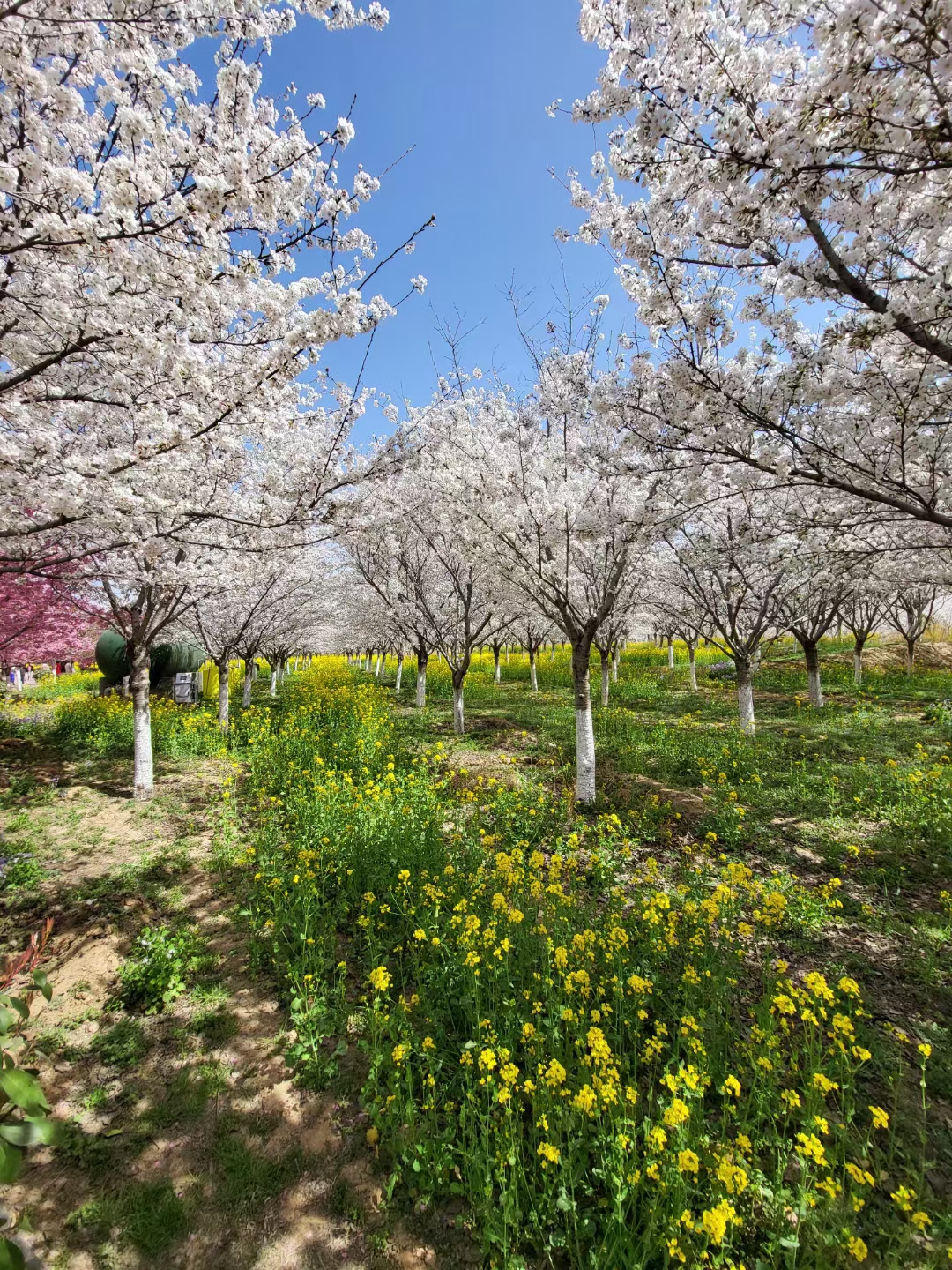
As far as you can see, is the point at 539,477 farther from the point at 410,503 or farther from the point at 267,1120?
the point at 267,1120

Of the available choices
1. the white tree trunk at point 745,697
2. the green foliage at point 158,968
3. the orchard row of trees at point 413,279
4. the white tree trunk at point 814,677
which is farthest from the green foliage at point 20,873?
the white tree trunk at point 814,677

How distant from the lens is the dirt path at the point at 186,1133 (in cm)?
222

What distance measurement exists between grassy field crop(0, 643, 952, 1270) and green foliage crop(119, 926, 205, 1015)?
25 mm

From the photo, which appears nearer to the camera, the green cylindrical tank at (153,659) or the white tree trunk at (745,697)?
the white tree trunk at (745,697)

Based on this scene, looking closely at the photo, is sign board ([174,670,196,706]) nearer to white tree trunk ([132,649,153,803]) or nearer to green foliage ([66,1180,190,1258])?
white tree trunk ([132,649,153,803])

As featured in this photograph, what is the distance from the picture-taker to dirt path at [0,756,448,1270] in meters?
2.22

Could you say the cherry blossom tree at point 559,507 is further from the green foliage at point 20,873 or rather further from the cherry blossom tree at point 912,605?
the cherry blossom tree at point 912,605

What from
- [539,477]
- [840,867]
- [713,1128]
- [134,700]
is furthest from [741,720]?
[134,700]

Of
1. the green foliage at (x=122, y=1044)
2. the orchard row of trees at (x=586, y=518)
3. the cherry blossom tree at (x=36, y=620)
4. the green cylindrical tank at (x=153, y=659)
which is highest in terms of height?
the orchard row of trees at (x=586, y=518)

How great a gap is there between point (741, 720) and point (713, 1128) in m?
9.28

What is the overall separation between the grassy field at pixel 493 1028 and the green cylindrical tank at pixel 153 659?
11740 millimetres

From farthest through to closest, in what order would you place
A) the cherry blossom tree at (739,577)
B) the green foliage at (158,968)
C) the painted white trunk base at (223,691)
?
the painted white trunk base at (223,691) → the cherry blossom tree at (739,577) → the green foliage at (158,968)

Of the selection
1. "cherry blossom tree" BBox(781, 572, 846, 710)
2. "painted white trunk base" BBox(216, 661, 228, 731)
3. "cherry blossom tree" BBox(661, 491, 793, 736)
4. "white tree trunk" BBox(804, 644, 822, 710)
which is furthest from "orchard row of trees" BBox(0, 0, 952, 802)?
"white tree trunk" BBox(804, 644, 822, 710)

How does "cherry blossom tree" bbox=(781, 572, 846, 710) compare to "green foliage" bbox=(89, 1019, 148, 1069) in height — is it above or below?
above
